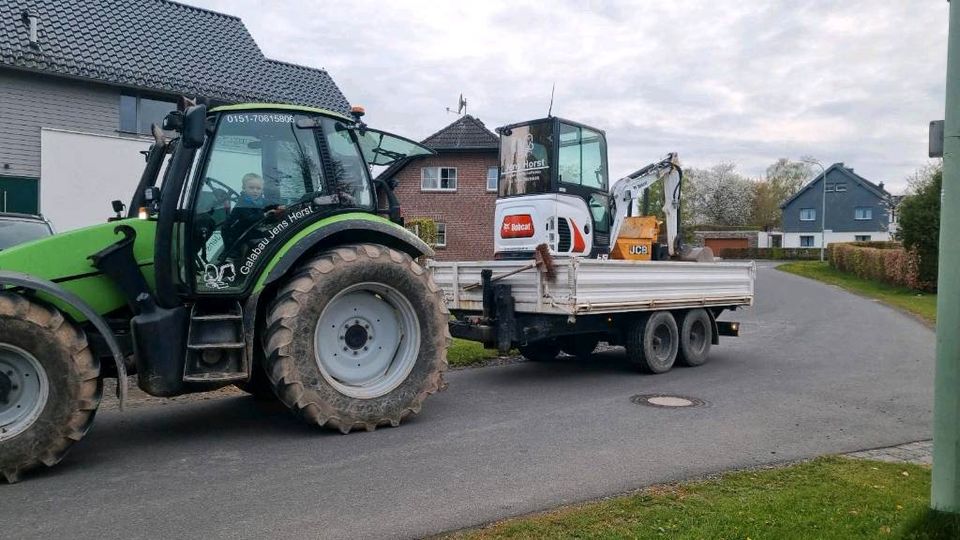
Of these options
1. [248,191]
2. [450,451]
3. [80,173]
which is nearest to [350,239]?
[248,191]

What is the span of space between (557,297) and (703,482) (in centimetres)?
359

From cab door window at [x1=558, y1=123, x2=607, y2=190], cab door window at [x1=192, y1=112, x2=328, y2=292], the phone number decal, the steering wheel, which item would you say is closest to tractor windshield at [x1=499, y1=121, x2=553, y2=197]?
cab door window at [x1=558, y1=123, x2=607, y2=190]

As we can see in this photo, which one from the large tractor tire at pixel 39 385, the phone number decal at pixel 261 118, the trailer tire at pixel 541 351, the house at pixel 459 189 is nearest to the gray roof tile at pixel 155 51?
the house at pixel 459 189

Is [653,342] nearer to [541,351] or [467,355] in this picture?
[541,351]

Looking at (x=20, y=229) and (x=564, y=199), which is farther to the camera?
(x=564, y=199)

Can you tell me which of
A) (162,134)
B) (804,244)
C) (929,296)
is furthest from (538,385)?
(804,244)

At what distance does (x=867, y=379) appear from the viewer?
10.4 m

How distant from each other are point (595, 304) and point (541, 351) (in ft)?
7.93

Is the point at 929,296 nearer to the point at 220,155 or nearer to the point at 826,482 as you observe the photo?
the point at 826,482

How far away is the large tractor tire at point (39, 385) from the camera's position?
523 cm

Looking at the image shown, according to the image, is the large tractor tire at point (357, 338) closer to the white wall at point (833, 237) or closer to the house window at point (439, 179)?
the house window at point (439, 179)

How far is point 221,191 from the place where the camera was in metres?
6.34

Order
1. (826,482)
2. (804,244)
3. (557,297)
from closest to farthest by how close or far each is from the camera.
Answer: (826,482)
(557,297)
(804,244)

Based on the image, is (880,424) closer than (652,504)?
No
